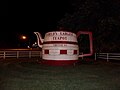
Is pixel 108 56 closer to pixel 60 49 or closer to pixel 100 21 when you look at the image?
pixel 100 21

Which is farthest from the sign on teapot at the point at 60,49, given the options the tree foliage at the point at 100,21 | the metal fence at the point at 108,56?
the metal fence at the point at 108,56

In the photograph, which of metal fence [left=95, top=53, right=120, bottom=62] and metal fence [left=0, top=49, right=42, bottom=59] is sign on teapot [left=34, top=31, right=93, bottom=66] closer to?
metal fence [left=95, top=53, right=120, bottom=62]

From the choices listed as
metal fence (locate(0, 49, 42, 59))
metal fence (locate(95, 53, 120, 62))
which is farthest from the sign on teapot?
metal fence (locate(0, 49, 42, 59))

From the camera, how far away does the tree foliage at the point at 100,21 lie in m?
23.3

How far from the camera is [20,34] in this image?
67.1 m

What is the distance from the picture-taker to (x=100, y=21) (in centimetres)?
2431

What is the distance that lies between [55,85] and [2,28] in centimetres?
5038

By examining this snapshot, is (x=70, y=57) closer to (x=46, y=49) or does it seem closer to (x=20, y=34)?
(x=46, y=49)

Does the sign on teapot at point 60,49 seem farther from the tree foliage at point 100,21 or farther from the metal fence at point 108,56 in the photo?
the metal fence at point 108,56

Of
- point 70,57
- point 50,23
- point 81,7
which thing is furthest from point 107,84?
point 50,23

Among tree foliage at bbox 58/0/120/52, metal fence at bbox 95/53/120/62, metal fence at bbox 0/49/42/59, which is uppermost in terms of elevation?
tree foliage at bbox 58/0/120/52

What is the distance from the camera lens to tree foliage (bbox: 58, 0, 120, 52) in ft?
76.5

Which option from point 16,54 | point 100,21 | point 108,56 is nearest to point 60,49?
point 100,21

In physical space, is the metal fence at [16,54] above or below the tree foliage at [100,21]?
below
